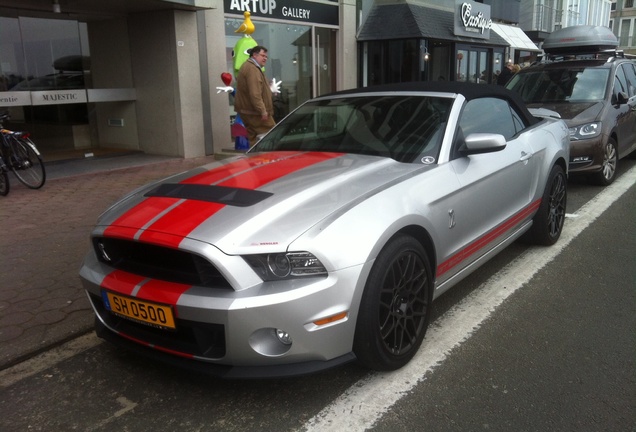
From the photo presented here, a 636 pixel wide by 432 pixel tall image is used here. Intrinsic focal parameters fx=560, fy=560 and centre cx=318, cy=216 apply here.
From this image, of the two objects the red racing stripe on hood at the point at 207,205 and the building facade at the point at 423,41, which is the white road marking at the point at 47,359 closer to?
the red racing stripe on hood at the point at 207,205

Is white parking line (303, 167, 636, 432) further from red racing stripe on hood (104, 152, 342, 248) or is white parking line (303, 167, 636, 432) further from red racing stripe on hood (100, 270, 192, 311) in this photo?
red racing stripe on hood (104, 152, 342, 248)

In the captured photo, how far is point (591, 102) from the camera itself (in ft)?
25.7

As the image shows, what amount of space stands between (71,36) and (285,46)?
4.66 m

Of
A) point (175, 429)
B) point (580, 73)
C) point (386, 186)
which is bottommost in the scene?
point (175, 429)

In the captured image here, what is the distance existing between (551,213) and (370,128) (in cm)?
214

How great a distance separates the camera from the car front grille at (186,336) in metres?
2.58

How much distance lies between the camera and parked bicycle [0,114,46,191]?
7.62 m

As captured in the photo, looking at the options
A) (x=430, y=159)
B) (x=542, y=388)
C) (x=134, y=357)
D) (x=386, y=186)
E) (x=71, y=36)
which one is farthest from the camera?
(x=71, y=36)

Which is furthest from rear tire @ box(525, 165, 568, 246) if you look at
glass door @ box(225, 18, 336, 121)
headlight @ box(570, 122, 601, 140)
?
glass door @ box(225, 18, 336, 121)

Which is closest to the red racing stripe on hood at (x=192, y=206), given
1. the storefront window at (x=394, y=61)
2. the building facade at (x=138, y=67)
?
the building facade at (x=138, y=67)

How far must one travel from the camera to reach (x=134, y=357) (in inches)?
130

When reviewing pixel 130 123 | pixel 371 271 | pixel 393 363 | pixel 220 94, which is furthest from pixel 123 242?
pixel 130 123

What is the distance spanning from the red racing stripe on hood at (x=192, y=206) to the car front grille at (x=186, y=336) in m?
0.40

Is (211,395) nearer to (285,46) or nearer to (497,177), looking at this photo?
(497,177)
